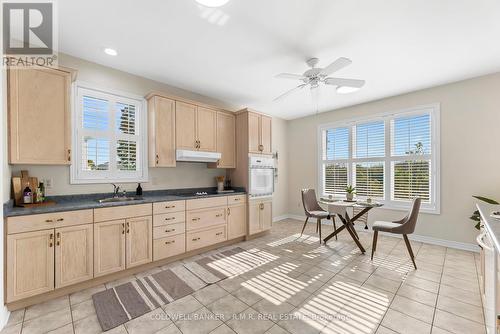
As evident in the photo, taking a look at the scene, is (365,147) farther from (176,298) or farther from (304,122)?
(176,298)

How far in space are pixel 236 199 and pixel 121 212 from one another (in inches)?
73.8

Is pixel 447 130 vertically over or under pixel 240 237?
over

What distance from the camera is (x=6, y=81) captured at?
7.00 ft

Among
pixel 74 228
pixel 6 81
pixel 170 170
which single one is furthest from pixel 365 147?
pixel 6 81

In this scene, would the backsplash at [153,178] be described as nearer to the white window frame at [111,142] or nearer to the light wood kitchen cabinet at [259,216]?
the white window frame at [111,142]

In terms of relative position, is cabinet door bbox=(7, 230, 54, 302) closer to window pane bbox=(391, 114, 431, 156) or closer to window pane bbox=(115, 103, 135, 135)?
window pane bbox=(115, 103, 135, 135)

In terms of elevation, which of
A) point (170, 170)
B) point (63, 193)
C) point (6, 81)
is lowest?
point (63, 193)

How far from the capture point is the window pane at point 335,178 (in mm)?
5039

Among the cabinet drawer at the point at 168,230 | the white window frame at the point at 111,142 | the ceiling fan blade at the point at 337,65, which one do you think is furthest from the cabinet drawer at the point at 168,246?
the ceiling fan blade at the point at 337,65

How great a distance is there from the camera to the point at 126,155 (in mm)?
3258

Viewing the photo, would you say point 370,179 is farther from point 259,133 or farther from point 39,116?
point 39,116

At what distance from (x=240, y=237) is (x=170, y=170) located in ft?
5.85

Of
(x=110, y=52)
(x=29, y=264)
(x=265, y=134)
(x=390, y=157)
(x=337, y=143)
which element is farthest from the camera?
(x=337, y=143)

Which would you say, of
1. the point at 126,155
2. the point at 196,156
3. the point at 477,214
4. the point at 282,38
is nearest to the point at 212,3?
the point at 282,38
